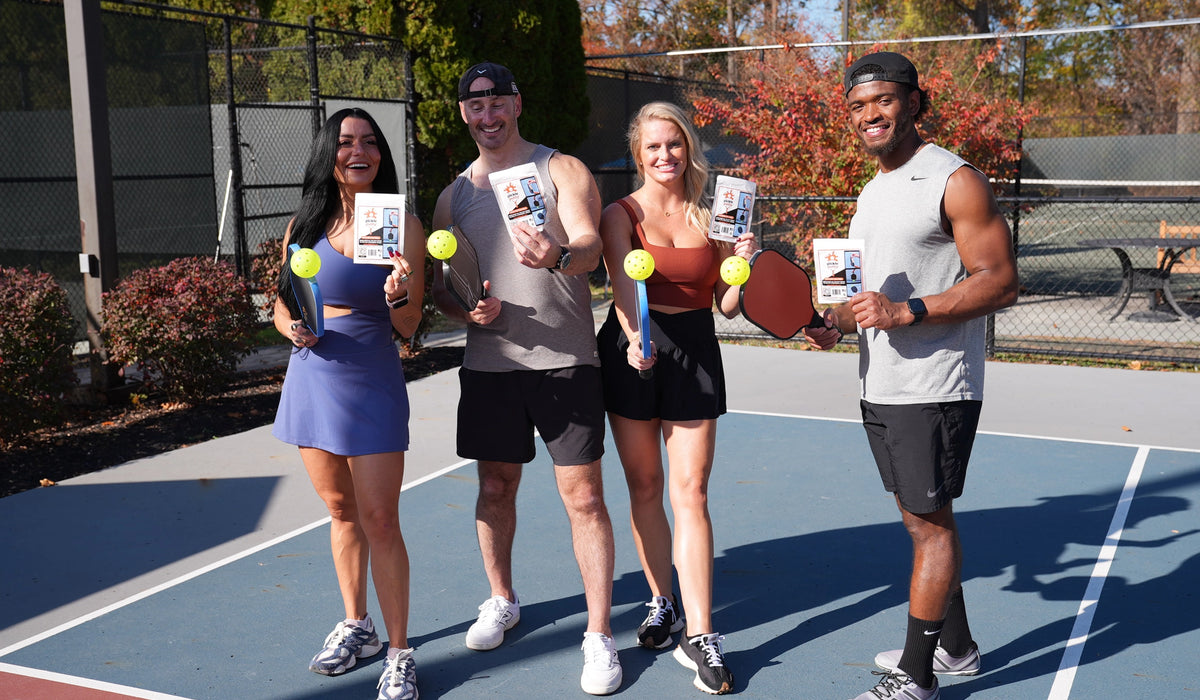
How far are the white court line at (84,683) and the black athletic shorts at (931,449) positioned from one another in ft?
8.86

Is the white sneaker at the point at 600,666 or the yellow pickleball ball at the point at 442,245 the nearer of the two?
the yellow pickleball ball at the point at 442,245

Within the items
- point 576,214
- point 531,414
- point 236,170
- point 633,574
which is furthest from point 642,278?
point 236,170

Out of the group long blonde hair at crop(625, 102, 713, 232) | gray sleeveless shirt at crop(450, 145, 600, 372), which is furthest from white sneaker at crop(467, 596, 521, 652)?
long blonde hair at crop(625, 102, 713, 232)

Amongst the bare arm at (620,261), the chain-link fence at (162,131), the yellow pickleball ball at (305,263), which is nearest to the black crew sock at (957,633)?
the bare arm at (620,261)

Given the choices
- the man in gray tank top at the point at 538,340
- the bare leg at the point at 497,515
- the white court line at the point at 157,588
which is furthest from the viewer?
the white court line at the point at 157,588

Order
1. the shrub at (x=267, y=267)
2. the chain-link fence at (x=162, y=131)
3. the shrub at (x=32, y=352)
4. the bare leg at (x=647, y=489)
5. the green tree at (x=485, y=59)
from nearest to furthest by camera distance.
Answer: the bare leg at (x=647, y=489), the shrub at (x=32, y=352), the shrub at (x=267, y=267), the green tree at (x=485, y=59), the chain-link fence at (x=162, y=131)

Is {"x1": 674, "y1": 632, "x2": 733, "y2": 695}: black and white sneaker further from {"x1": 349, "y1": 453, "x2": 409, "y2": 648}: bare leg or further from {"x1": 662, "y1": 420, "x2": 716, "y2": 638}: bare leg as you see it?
{"x1": 349, "y1": 453, "x2": 409, "y2": 648}: bare leg

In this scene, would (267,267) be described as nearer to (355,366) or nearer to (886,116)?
(355,366)

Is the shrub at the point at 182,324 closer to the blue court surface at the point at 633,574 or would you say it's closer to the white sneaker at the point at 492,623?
the blue court surface at the point at 633,574

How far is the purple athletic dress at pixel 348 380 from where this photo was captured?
381cm

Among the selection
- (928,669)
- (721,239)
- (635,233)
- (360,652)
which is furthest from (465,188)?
(928,669)

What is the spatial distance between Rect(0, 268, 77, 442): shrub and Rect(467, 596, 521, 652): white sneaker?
14.9ft

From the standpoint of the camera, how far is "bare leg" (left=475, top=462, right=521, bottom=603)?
14.0ft

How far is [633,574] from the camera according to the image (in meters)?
5.11
